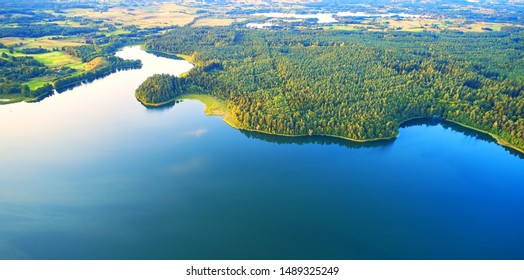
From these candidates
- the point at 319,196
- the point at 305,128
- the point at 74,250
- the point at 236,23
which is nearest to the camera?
the point at 74,250

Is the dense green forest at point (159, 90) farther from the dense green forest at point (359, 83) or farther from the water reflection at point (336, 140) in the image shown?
the water reflection at point (336, 140)

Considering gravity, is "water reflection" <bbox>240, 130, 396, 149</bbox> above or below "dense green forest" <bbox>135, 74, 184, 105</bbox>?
below

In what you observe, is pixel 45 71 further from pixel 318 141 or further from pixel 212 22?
pixel 212 22

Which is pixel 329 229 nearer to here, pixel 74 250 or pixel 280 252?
pixel 280 252

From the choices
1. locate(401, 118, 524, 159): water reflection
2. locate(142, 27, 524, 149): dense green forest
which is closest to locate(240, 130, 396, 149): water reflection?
locate(142, 27, 524, 149): dense green forest

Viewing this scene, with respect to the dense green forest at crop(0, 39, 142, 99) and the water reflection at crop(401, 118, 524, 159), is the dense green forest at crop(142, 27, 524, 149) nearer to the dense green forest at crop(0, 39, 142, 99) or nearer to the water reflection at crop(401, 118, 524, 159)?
the water reflection at crop(401, 118, 524, 159)

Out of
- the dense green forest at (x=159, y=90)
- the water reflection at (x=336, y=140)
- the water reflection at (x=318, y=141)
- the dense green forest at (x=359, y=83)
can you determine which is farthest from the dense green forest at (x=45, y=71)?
the water reflection at (x=318, y=141)

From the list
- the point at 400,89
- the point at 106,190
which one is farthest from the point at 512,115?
the point at 106,190
